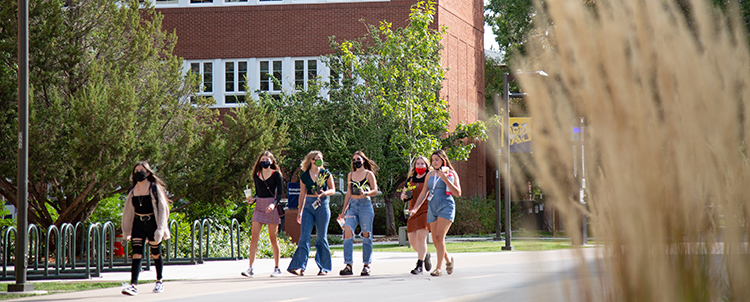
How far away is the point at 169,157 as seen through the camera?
48.4ft

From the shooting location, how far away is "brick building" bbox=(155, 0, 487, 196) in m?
33.1

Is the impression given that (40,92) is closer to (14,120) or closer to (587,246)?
(14,120)

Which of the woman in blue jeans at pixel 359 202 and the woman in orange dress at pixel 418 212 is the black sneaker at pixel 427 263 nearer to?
the woman in orange dress at pixel 418 212

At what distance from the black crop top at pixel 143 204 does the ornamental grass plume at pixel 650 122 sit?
25.9 ft

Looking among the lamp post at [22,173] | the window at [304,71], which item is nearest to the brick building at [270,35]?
the window at [304,71]

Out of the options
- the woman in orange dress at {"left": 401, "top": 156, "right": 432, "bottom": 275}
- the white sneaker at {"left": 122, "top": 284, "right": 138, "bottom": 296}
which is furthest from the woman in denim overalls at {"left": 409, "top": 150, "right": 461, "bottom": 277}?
the white sneaker at {"left": 122, "top": 284, "right": 138, "bottom": 296}

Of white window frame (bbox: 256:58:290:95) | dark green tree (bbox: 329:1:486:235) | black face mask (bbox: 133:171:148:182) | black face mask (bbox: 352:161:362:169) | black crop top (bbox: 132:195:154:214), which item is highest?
white window frame (bbox: 256:58:290:95)

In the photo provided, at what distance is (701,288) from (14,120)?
43.2ft

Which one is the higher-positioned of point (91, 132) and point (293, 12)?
point (293, 12)

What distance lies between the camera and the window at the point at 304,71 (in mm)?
32906

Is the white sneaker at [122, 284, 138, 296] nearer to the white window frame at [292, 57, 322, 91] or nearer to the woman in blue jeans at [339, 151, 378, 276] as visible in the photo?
the woman in blue jeans at [339, 151, 378, 276]

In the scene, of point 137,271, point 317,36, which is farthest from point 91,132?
point 317,36

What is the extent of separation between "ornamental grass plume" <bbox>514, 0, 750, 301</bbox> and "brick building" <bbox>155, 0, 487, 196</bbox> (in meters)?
30.5

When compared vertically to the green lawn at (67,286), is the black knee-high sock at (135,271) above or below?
above
